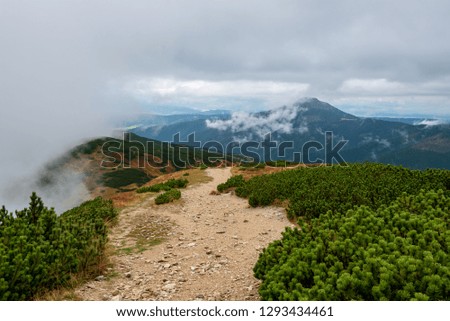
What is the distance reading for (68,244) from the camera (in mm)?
8352

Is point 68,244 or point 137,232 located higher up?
point 68,244

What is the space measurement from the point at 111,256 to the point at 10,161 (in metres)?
204

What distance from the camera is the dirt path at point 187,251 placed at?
816cm

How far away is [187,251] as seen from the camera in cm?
1156

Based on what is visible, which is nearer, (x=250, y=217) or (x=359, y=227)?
(x=359, y=227)

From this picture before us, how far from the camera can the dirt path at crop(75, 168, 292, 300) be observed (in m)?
8.16

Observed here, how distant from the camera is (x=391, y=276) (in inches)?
201

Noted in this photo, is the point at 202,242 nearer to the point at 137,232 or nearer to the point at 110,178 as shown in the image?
the point at 137,232

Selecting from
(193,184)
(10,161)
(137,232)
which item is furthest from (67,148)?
(137,232)
